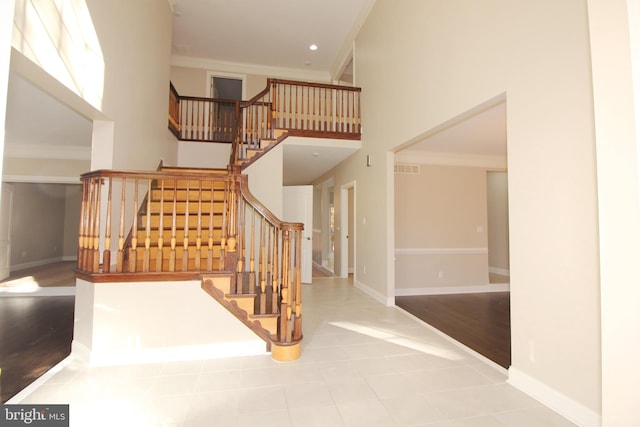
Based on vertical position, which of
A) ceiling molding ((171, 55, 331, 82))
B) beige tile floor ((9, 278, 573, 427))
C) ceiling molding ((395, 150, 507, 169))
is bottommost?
beige tile floor ((9, 278, 573, 427))

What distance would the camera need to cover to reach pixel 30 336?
3.12m

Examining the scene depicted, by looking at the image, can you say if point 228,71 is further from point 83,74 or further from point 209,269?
point 209,269

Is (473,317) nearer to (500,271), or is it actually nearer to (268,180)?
(268,180)

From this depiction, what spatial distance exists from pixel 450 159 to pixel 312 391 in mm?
4602

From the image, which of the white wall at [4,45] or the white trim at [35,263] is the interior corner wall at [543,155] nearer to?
the white wall at [4,45]

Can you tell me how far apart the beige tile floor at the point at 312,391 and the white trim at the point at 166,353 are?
0.08m

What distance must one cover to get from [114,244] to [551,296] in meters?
4.13

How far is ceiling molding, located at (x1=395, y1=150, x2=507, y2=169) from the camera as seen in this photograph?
510cm

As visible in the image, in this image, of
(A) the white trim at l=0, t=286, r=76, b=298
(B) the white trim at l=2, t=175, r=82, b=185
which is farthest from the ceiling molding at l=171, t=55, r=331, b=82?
(A) the white trim at l=0, t=286, r=76, b=298

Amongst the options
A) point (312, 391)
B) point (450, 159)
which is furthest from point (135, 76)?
point (450, 159)

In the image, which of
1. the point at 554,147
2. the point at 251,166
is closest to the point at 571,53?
the point at 554,147

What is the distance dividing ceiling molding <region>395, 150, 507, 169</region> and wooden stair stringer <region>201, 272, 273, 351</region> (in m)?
3.64

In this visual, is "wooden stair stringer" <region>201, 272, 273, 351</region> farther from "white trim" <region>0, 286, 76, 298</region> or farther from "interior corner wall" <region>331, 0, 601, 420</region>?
"white trim" <region>0, 286, 76, 298</region>

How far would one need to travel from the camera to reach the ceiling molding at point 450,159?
510 cm
